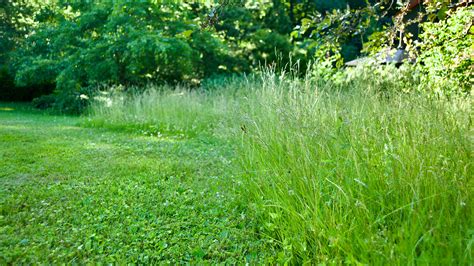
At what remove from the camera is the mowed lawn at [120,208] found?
2320 millimetres

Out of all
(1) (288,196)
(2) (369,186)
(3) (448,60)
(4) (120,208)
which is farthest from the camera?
(3) (448,60)

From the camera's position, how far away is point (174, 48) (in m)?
10.9

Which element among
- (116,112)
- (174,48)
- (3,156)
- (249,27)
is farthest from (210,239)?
(249,27)

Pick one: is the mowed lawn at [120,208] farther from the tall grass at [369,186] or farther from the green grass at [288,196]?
the tall grass at [369,186]

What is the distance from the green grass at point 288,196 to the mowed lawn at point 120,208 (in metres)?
0.01

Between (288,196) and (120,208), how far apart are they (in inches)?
56.0

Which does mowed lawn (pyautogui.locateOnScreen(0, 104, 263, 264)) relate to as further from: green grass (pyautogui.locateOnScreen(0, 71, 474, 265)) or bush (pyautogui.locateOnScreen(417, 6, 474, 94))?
bush (pyautogui.locateOnScreen(417, 6, 474, 94))

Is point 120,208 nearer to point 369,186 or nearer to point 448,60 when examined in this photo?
point 369,186

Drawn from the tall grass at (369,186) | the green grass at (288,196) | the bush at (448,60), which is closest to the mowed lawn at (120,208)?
the green grass at (288,196)

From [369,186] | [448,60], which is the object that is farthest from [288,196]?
[448,60]

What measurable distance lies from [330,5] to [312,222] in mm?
17839

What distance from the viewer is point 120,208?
3.01m

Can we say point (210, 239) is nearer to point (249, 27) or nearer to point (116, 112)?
point (116, 112)

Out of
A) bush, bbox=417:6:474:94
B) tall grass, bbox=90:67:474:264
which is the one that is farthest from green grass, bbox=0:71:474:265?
bush, bbox=417:6:474:94
